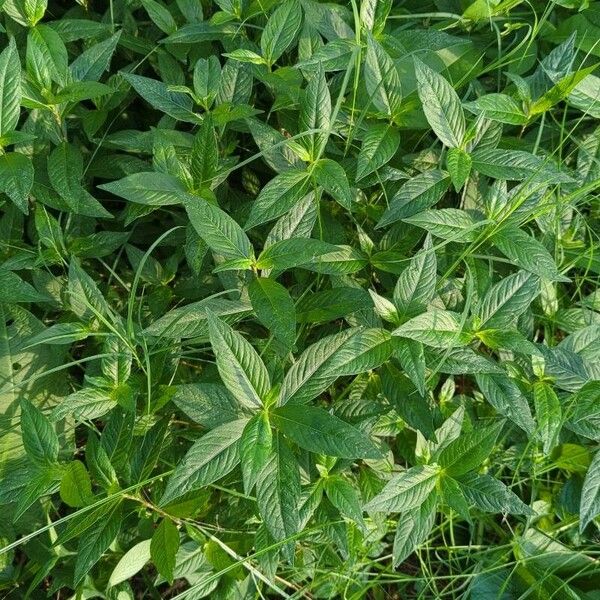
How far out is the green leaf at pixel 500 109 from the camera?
4.61 ft

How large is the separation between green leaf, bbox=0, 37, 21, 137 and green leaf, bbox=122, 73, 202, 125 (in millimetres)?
216

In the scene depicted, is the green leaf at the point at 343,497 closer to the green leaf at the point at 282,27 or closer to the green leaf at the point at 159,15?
the green leaf at the point at 282,27

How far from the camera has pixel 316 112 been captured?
1.36 meters

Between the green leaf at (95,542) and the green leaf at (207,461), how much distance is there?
0.19m

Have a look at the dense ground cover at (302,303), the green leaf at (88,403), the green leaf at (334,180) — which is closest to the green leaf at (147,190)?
the dense ground cover at (302,303)

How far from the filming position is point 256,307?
49.3 inches

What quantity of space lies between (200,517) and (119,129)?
2.91ft

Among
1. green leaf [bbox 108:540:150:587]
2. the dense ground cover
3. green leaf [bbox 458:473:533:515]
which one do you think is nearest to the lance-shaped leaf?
the dense ground cover

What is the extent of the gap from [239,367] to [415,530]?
44cm

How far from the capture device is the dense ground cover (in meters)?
1.30

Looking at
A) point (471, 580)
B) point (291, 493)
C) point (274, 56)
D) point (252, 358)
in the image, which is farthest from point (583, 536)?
point (274, 56)

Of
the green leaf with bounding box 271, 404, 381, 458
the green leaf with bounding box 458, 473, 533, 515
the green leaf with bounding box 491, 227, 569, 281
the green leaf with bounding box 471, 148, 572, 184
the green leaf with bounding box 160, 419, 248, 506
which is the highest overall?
the green leaf with bounding box 471, 148, 572, 184

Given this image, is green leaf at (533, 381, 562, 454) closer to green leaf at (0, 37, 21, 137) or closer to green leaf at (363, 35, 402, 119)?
green leaf at (363, 35, 402, 119)

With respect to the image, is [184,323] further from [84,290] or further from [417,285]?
[417,285]
